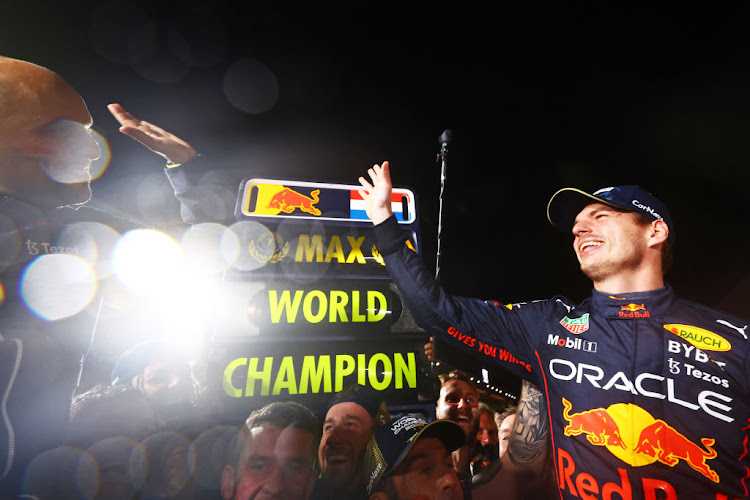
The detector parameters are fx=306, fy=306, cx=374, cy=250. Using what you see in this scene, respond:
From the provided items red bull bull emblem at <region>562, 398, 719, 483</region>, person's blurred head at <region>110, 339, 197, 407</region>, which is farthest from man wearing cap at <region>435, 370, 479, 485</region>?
person's blurred head at <region>110, 339, 197, 407</region>

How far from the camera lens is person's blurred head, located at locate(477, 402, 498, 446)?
423 cm

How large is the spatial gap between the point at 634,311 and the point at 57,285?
3.91m

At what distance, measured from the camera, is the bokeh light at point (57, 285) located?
1837 millimetres

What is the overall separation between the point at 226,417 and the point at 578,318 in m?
3.20

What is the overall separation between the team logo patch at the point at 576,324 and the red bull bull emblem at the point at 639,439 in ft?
1.67

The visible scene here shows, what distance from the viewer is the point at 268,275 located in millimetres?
3277

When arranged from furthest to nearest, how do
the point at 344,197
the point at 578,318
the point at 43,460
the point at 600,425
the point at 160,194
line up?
1. the point at 160,194
2. the point at 344,197
3. the point at 578,318
4. the point at 600,425
5. the point at 43,460

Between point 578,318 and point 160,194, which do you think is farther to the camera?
point 160,194

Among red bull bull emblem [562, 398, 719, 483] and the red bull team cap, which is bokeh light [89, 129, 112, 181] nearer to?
the red bull team cap

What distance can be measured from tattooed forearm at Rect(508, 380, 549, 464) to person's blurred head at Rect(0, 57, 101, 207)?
4.00m

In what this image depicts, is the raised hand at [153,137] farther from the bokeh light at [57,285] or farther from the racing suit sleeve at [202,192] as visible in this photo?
the bokeh light at [57,285]

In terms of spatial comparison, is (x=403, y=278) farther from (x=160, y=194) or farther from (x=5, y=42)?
(x=5, y=42)

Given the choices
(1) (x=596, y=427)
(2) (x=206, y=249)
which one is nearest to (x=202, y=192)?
(2) (x=206, y=249)

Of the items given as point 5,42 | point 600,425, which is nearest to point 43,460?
point 600,425
